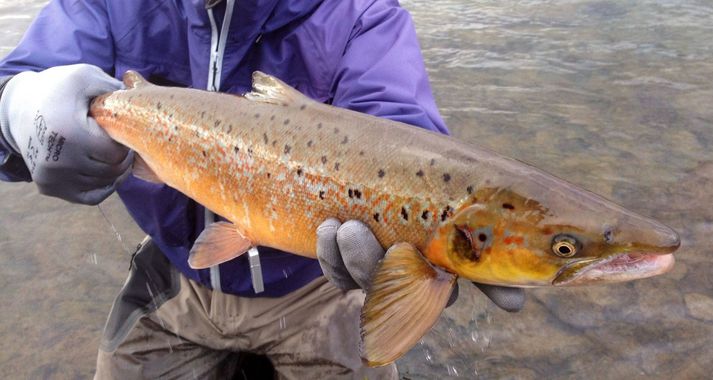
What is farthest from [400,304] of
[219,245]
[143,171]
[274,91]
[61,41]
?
[61,41]

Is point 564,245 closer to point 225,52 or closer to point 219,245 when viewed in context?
point 219,245

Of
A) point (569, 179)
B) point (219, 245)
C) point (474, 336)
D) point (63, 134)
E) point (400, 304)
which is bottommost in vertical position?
point (569, 179)

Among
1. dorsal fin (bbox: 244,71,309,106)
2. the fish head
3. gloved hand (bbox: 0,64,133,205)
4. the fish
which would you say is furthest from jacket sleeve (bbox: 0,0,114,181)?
the fish head

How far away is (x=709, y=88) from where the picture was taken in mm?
6812

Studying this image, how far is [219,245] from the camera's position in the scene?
2.22m

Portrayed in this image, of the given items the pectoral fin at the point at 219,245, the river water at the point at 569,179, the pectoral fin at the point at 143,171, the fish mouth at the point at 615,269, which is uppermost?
the fish mouth at the point at 615,269

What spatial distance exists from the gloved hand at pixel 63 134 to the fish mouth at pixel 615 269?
1.78 m

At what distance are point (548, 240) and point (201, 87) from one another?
5.51 ft

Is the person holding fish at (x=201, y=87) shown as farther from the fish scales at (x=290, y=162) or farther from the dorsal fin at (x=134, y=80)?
the fish scales at (x=290, y=162)

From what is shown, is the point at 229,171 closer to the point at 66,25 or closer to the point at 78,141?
the point at 78,141

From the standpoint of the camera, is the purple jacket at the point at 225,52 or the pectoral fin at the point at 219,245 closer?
the pectoral fin at the point at 219,245

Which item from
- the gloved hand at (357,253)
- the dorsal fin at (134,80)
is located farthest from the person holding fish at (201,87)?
the gloved hand at (357,253)

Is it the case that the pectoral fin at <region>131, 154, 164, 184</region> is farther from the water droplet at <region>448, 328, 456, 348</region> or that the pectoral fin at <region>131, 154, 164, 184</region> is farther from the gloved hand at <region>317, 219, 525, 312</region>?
the water droplet at <region>448, 328, 456, 348</region>

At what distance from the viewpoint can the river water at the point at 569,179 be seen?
11.1ft
